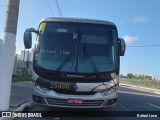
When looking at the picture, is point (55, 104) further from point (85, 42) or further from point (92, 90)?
A: point (85, 42)

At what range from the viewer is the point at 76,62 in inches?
413

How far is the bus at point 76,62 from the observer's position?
33.1ft

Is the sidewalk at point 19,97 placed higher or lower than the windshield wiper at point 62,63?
lower

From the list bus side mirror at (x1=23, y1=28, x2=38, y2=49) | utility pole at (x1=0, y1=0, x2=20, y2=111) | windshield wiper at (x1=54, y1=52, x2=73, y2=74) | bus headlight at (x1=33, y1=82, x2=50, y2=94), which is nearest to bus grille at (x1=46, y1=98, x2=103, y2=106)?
bus headlight at (x1=33, y1=82, x2=50, y2=94)

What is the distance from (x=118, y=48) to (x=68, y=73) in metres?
2.04

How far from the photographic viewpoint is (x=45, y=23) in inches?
436

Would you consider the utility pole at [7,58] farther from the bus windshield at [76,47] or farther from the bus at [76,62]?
the bus windshield at [76,47]

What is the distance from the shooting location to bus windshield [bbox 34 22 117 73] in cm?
1048

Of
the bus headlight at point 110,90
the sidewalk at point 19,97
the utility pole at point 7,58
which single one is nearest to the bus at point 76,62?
the bus headlight at point 110,90

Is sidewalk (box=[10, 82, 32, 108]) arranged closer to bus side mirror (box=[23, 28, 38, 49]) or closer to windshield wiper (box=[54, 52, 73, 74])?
bus side mirror (box=[23, 28, 38, 49])

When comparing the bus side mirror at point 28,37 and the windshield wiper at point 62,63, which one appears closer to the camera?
the windshield wiper at point 62,63

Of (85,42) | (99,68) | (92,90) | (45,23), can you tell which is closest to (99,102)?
(92,90)

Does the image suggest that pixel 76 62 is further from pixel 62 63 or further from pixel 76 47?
pixel 76 47

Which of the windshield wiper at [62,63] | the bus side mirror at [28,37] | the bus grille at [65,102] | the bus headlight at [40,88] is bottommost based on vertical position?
the bus grille at [65,102]
